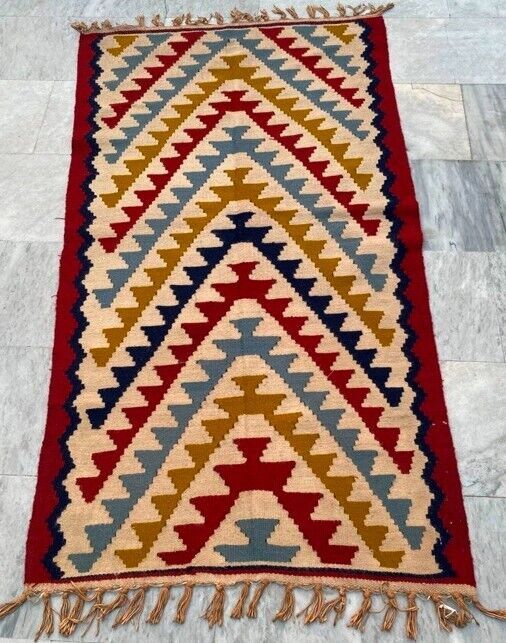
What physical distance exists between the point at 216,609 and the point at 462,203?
1.01 m

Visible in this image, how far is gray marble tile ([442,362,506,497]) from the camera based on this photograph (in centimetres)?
131

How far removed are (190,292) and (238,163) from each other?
0.36m

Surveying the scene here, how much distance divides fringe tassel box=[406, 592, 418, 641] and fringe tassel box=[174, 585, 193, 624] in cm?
38

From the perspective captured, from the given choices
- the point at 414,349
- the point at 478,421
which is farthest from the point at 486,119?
the point at 478,421

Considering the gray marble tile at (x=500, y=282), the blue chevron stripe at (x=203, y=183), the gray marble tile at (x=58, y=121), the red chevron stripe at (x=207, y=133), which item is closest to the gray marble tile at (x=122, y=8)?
the gray marble tile at (x=58, y=121)

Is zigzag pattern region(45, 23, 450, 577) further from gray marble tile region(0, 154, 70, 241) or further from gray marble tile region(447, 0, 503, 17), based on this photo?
gray marble tile region(447, 0, 503, 17)

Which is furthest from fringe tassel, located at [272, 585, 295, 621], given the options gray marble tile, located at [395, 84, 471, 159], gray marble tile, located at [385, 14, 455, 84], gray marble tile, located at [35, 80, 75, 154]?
gray marble tile, located at [385, 14, 455, 84]

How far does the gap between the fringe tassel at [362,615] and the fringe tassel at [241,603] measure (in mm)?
184

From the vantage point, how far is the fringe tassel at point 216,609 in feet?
3.96

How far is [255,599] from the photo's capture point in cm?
122

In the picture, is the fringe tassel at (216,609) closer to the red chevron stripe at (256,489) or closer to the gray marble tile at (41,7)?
the red chevron stripe at (256,489)

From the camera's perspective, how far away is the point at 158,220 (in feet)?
5.17

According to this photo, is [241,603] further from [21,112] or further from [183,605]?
[21,112]

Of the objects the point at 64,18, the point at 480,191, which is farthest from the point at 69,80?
the point at 480,191
